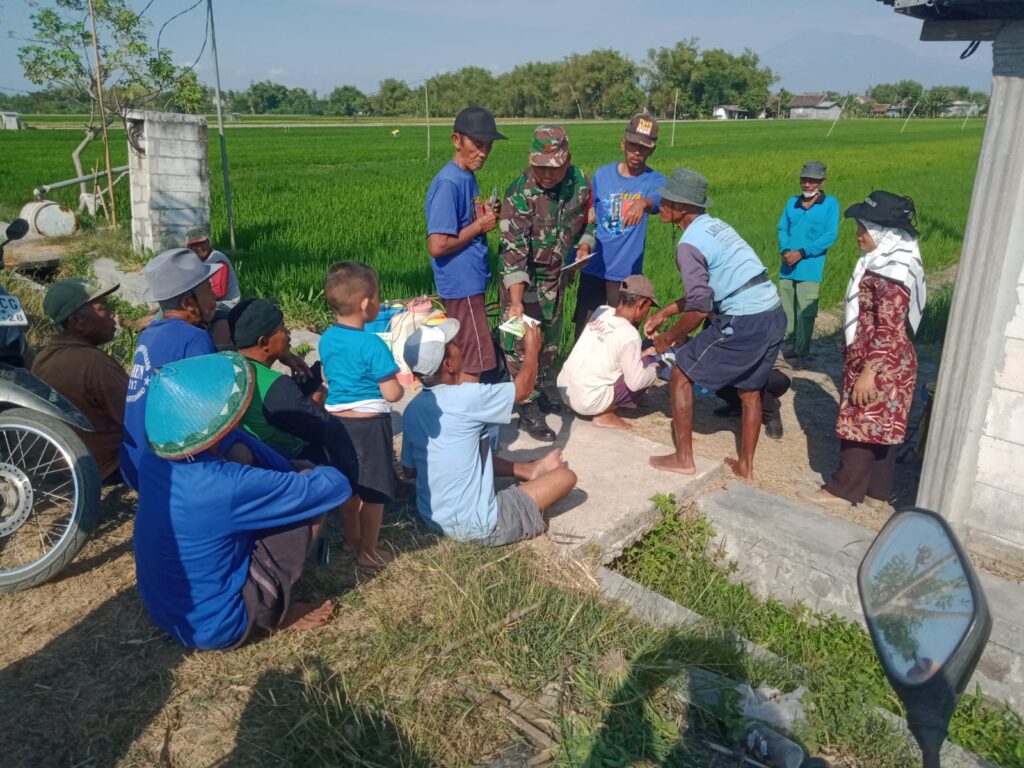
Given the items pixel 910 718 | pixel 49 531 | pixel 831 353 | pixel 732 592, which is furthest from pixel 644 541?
pixel 831 353

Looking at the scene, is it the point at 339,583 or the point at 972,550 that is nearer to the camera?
the point at 339,583

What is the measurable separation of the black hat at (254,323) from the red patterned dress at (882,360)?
2862 mm

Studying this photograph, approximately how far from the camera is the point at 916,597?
3.97ft

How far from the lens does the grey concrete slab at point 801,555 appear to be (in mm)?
3463

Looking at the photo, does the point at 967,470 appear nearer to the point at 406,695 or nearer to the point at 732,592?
the point at 732,592

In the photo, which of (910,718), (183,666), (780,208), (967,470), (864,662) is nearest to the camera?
(910,718)

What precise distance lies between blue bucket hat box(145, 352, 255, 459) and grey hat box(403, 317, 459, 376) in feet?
2.83

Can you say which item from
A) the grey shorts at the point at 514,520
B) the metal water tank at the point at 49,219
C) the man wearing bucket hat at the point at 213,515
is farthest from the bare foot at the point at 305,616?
the metal water tank at the point at 49,219

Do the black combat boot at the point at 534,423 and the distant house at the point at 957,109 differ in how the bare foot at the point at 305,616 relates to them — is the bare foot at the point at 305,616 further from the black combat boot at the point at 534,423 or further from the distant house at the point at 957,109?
the distant house at the point at 957,109

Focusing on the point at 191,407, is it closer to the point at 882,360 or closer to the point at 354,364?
the point at 354,364

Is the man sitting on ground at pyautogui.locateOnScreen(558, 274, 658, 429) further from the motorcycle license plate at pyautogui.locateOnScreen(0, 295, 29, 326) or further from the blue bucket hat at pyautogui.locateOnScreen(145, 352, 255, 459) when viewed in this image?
the motorcycle license plate at pyautogui.locateOnScreen(0, 295, 29, 326)

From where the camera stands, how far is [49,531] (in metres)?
3.75

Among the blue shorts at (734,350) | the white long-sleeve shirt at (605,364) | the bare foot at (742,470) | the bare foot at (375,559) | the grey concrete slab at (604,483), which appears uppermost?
the blue shorts at (734,350)

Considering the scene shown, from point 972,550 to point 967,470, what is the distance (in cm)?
42
